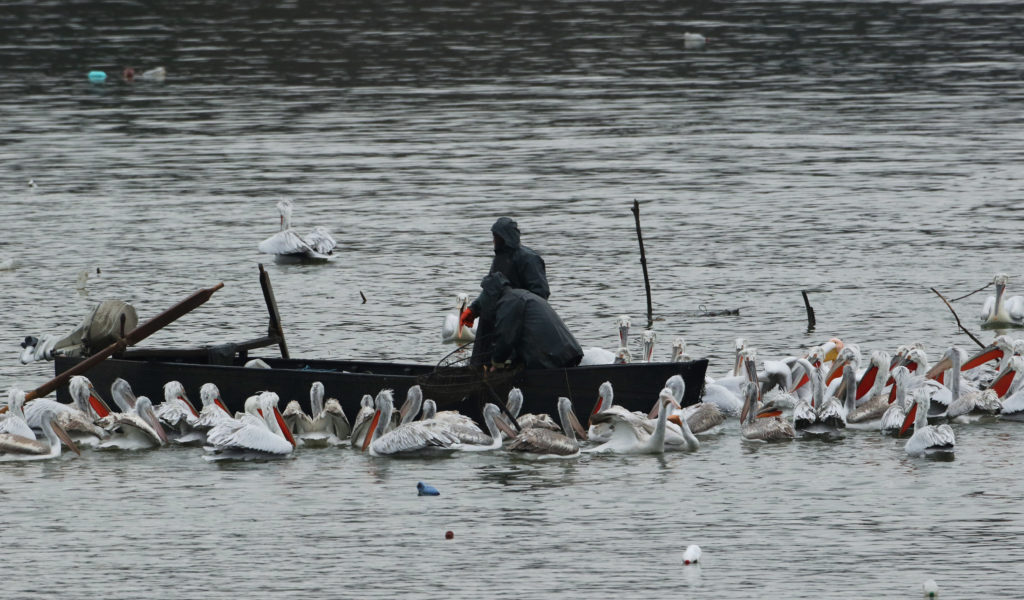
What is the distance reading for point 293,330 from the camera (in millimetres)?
22281

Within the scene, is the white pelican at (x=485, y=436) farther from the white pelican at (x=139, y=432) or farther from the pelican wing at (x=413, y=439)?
the white pelican at (x=139, y=432)

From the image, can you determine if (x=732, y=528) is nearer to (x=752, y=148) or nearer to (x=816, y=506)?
(x=816, y=506)

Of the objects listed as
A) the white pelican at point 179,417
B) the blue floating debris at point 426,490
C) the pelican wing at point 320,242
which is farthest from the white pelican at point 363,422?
the pelican wing at point 320,242

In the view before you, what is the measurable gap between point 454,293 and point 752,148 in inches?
548

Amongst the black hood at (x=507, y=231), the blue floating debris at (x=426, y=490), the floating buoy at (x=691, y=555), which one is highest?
the black hood at (x=507, y=231)

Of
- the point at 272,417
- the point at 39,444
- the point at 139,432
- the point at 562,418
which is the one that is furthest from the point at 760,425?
the point at 39,444

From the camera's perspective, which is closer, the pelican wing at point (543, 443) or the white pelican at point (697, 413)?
the pelican wing at point (543, 443)

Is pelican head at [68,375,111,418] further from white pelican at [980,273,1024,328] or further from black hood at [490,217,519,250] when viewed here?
white pelican at [980,273,1024,328]

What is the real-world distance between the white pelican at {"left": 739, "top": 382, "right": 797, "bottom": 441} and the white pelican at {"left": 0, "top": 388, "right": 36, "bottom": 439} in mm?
6452

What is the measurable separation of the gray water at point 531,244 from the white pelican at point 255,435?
0.21 m

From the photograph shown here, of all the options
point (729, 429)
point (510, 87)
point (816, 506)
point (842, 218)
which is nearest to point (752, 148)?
point (842, 218)

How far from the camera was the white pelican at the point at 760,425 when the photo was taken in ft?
54.5

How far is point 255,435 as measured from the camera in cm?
1616

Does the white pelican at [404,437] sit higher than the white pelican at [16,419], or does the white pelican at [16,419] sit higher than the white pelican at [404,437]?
the white pelican at [16,419]
